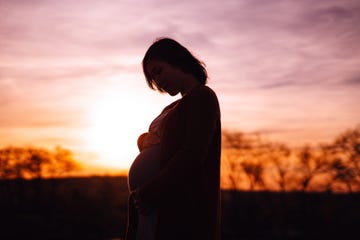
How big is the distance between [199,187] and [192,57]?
672mm

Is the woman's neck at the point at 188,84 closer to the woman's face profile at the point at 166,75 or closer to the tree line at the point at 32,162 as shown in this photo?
the woman's face profile at the point at 166,75

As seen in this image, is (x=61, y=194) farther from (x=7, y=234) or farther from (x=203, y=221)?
(x=203, y=221)

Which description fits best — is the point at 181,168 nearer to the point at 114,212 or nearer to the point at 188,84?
the point at 188,84

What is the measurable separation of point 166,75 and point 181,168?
523 mm

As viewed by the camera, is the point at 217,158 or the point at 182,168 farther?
the point at 217,158

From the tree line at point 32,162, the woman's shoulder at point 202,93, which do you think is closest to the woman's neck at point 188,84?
the woman's shoulder at point 202,93

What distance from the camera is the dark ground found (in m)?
13.1

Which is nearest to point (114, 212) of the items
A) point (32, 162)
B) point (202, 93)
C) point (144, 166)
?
point (32, 162)

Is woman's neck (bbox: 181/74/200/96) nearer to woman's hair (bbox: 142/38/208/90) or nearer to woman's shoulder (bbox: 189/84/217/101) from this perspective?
woman's hair (bbox: 142/38/208/90)

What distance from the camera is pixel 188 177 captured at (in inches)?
69.6

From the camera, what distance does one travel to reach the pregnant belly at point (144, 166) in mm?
2076

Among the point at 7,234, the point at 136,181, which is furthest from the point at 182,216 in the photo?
the point at 7,234

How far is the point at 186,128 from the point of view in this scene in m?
1.82

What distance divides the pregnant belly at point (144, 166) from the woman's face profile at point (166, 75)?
0.29m
